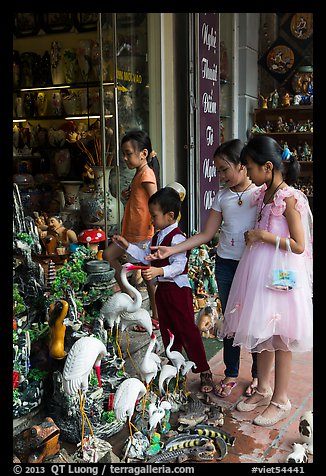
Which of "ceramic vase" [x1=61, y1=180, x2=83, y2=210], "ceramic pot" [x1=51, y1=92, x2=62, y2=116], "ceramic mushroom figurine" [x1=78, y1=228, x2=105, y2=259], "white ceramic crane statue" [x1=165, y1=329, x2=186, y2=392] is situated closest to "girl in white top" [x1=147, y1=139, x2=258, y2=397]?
"white ceramic crane statue" [x1=165, y1=329, x2=186, y2=392]

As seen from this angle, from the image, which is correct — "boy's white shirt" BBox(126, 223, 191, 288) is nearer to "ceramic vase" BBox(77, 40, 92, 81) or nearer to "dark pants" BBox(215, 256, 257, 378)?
"dark pants" BBox(215, 256, 257, 378)

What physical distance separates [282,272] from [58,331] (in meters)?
1.04

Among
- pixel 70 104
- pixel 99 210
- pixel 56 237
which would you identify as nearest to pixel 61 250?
pixel 56 237

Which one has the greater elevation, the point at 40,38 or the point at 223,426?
the point at 40,38

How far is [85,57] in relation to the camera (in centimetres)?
508

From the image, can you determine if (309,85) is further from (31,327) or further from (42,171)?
(31,327)

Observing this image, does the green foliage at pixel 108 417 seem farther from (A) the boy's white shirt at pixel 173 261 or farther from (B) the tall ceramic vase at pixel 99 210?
(B) the tall ceramic vase at pixel 99 210

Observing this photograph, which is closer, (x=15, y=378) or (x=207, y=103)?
(x=15, y=378)

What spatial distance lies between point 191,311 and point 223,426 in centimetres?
58

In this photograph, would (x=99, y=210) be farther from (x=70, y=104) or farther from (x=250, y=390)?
(x=250, y=390)
